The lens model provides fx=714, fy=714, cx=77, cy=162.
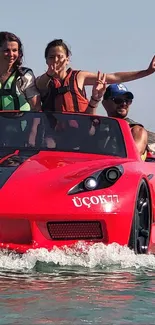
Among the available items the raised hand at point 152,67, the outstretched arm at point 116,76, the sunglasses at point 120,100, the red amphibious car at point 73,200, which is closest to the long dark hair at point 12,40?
the outstretched arm at point 116,76

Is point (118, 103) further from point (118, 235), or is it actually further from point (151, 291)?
point (151, 291)

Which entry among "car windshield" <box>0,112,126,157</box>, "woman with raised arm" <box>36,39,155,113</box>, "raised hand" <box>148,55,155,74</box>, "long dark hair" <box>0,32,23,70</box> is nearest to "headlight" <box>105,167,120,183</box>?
"car windshield" <box>0,112,126,157</box>

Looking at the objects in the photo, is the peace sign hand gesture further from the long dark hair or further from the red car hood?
the red car hood

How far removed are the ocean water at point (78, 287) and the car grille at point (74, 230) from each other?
0.30 feet

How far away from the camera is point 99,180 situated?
4.98 metres

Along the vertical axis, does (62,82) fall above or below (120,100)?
above

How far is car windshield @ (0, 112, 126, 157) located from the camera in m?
6.27

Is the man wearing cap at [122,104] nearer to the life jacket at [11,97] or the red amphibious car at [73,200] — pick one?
the life jacket at [11,97]

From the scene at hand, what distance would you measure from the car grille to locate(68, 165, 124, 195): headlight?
0.75 feet

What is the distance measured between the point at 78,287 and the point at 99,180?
112 centimetres

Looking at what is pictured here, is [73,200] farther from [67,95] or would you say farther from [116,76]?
[116,76]

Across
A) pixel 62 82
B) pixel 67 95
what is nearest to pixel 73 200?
pixel 67 95

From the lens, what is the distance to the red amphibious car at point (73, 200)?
4680 millimetres

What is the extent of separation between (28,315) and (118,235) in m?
1.64
